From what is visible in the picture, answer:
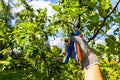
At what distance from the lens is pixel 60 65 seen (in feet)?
24.1

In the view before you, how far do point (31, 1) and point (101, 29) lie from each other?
4.70 metres

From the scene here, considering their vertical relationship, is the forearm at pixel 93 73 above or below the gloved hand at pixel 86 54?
below

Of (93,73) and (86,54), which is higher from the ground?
(86,54)

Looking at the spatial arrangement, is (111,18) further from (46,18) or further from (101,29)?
(46,18)

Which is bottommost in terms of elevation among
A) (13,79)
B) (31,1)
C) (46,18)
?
(13,79)

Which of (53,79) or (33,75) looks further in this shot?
(33,75)

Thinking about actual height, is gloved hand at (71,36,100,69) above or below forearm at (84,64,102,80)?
above

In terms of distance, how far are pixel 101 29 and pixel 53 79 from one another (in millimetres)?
3551

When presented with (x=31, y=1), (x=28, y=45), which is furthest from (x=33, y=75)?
(x=31, y=1)

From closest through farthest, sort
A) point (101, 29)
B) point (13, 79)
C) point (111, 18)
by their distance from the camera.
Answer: point (111, 18) → point (101, 29) → point (13, 79)

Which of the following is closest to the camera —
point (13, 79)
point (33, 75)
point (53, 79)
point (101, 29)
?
point (101, 29)

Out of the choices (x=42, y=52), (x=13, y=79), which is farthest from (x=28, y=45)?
(x=13, y=79)

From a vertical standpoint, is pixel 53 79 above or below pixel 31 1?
below

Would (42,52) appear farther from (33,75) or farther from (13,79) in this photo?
(13,79)
